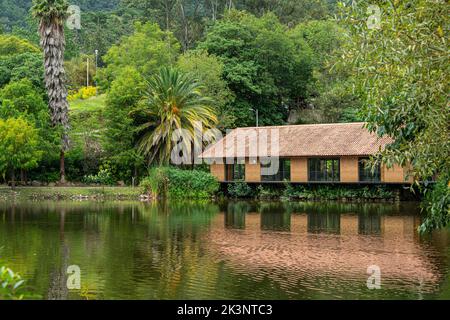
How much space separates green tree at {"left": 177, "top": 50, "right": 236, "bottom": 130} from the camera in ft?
185

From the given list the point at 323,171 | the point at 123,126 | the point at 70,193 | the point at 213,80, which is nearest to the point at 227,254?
the point at 323,171

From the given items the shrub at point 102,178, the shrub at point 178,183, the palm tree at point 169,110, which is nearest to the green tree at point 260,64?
the palm tree at point 169,110

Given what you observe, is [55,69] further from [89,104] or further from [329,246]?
[329,246]

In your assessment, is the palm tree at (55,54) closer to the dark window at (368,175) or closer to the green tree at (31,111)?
the green tree at (31,111)

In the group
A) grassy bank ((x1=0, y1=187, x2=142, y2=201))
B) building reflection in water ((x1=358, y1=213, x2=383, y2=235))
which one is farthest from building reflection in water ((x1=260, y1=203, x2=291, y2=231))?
grassy bank ((x1=0, y1=187, x2=142, y2=201))

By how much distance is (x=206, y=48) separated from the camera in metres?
62.6

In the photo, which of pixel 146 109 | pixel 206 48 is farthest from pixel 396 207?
pixel 206 48

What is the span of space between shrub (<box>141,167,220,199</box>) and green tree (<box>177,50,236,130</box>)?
8.06 m

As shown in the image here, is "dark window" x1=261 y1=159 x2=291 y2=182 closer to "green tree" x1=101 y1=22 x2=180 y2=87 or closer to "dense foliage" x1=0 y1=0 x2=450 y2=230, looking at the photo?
"dense foliage" x1=0 y1=0 x2=450 y2=230

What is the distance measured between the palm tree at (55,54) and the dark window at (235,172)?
499 inches

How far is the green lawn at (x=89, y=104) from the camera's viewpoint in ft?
217

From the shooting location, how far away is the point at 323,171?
155 feet

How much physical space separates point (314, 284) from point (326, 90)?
48.5 metres
